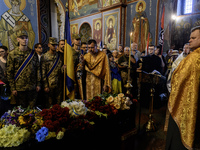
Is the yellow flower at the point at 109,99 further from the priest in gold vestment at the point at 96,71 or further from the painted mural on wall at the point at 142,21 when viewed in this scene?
the painted mural on wall at the point at 142,21

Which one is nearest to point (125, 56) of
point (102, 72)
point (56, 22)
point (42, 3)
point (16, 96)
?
point (102, 72)

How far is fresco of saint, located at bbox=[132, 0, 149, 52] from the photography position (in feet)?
28.3

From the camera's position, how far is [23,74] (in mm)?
2977

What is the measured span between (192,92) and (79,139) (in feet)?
4.23

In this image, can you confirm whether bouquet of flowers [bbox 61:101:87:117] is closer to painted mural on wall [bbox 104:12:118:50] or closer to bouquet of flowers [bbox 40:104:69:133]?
bouquet of flowers [bbox 40:104:69:133]

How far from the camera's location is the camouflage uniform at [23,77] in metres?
A: 2.89

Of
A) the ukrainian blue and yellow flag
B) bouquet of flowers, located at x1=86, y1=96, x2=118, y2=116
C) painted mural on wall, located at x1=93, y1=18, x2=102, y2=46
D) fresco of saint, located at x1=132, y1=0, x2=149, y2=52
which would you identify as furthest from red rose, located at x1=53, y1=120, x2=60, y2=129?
painted mural on wall, located at x1=93, y1=18, x2=102, y2=46

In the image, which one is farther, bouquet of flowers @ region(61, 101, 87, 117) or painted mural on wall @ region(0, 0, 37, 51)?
painted mural on wall @ region(0, 0, 37, 51)

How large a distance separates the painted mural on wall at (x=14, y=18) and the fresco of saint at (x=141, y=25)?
20.6 feet

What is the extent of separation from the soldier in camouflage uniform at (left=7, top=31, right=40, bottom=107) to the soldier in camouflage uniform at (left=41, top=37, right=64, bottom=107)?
218 mm

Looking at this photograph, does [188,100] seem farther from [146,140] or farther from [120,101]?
[146,140]

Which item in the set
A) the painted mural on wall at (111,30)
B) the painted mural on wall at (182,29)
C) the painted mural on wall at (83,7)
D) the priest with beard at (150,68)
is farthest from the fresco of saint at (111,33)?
the priest with beard at (150,68)

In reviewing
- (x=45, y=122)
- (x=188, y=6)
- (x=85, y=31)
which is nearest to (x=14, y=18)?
(x=45, y=122)

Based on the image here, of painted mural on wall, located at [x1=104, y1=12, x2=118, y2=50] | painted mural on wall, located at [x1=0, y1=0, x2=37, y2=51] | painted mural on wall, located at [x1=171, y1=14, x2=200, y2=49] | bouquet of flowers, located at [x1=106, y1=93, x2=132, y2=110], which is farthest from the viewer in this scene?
painted mural on wall, located at [x1=171, y1=14, x2=200, y2=49]
